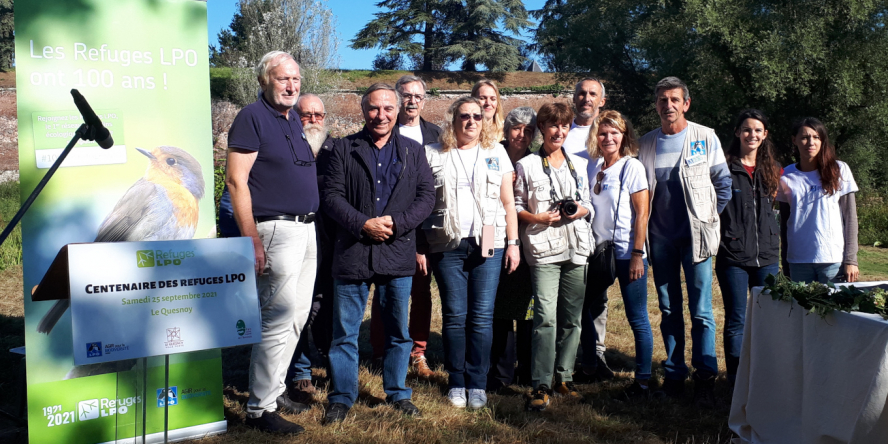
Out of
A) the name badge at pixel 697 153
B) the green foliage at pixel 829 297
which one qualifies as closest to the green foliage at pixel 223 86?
the name badge at pixel 697 153

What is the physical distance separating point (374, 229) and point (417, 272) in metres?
1.11

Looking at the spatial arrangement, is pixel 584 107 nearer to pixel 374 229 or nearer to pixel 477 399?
pixel 374 229

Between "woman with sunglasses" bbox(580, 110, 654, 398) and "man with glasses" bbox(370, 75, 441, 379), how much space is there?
45.0 inches

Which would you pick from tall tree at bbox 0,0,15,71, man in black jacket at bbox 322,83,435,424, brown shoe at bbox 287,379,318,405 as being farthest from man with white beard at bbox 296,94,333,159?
tall tree at bbox 0,0,15,71

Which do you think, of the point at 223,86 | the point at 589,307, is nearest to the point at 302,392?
the point at 589,307

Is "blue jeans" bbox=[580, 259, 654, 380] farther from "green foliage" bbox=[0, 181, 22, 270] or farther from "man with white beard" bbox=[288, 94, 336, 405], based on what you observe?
"green foliage" bbox=[0, 181, 22, 270]

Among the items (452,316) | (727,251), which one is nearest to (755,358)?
(727,251)

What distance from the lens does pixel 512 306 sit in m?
4.49

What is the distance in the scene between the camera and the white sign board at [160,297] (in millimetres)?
2605

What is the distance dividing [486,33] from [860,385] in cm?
3774

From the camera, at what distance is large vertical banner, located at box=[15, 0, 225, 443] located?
3.22m

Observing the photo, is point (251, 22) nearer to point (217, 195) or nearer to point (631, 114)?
point (631, 114)

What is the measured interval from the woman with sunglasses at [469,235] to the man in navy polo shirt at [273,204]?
0.79m

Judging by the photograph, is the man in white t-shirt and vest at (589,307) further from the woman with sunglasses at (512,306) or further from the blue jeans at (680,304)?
the blue jeans at (680,304)
